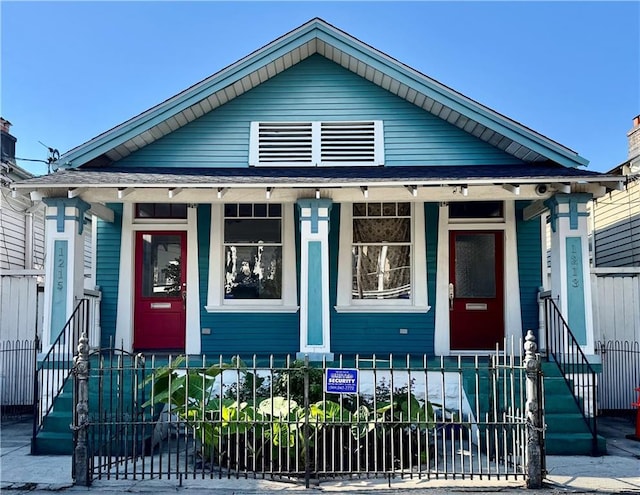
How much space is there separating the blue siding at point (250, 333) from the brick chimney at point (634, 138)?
8.27 metres

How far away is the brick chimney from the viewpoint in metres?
12.7

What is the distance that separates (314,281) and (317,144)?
2.75 metres

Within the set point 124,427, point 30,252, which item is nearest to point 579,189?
A: point 124,427

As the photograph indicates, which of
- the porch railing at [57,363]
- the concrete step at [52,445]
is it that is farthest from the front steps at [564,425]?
the porch railing at [57,363]

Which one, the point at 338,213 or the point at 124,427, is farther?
the point at 338,213

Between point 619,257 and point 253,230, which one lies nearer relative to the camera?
point 253,230

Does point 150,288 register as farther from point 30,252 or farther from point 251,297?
point 30,252

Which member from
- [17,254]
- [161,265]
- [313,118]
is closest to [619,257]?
[313,118]

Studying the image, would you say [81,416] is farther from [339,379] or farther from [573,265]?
[573,265]

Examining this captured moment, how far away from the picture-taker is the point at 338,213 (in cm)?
1040

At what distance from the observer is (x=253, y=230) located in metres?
10.5

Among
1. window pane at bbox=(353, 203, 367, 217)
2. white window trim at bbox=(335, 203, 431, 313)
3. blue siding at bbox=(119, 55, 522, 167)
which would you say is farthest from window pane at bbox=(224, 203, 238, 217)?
window pane at bbox=(353, 203, 367, 217)

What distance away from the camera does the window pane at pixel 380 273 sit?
33.8ft

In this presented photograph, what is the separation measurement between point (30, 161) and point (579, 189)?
12.1 metres
